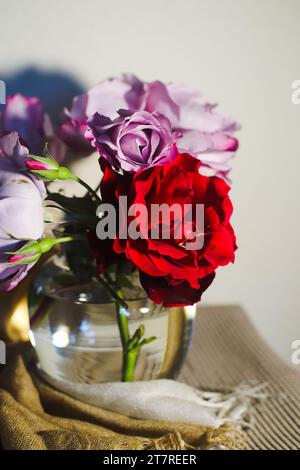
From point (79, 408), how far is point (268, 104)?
1.72 feet

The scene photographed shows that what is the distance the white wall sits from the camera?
2.47 ft

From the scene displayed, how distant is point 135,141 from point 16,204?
12cm

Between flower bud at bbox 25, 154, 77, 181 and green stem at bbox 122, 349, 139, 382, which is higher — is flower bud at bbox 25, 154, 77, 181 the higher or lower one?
the higher one

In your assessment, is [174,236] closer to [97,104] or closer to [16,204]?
[16,204]

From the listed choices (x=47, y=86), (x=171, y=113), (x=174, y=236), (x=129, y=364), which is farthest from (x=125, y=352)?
(x=47, y=86)

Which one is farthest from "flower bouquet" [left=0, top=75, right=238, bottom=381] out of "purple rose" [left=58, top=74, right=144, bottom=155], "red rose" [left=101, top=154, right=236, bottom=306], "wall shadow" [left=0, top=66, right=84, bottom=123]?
"wall shadow" [left=0, top=66, right=84, bottom=123]

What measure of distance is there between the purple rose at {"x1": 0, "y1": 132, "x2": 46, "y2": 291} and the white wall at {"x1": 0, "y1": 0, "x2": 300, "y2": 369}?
270mm

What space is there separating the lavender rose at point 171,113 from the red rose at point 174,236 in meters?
0.12

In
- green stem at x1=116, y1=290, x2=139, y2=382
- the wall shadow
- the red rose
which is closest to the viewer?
the red rose

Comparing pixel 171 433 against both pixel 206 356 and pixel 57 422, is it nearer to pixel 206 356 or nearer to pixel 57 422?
pixel 57 422

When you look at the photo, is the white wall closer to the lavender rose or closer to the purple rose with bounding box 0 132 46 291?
the lavender rose

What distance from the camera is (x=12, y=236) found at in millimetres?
494

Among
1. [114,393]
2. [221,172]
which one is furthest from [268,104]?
[114,393]
